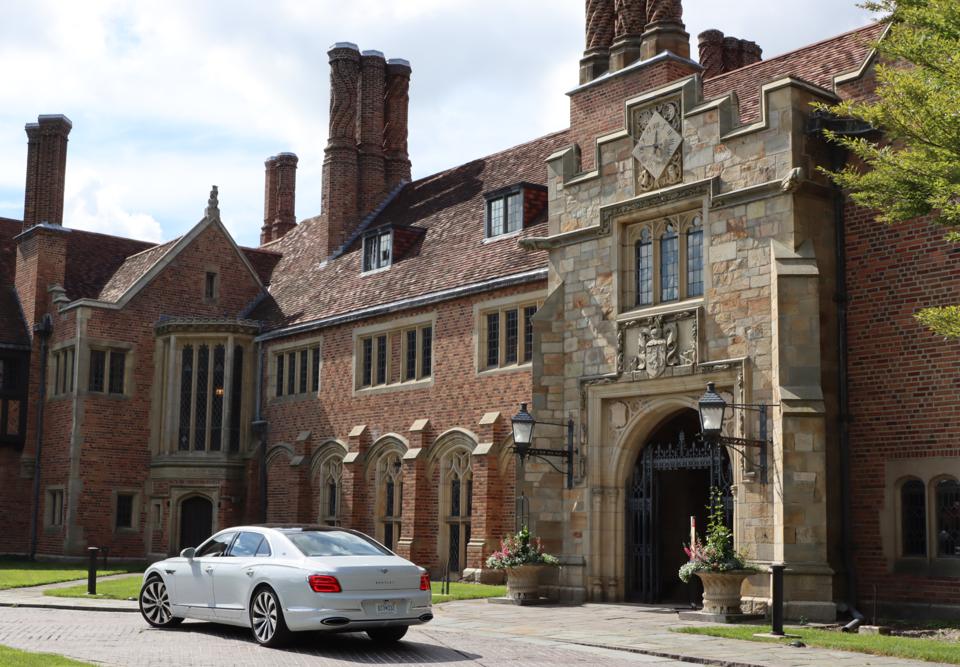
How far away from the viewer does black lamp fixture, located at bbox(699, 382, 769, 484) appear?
1560 centimetres

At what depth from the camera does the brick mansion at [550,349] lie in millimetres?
16156

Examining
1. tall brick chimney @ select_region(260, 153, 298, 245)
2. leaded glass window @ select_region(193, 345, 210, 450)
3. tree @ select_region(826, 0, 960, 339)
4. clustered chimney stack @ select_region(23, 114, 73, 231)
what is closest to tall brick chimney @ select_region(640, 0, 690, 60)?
tree @ select_region(826, 0, 960, 339)

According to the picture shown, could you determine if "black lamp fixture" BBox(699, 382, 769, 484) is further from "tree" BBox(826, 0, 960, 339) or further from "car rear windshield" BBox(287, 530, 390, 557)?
"car rear windshield" BBox(287, 530, 390, 557)

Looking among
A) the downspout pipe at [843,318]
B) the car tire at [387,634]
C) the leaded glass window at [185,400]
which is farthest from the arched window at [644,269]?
the leaded glass window at [185,400]

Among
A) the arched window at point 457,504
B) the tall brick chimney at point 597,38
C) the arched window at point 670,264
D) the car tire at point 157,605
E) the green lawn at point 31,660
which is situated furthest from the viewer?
the arched window at point 457,504

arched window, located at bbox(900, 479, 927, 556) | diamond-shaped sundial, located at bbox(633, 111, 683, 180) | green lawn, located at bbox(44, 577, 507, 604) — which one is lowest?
green lawn, located at bbox(44, 577, 507, 604)

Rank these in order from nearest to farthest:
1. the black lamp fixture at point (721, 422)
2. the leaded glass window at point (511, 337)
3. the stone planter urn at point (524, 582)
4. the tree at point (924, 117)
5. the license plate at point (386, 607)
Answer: the license plate at point (386, 607)
the tree at point (924, 117)
the black lamp fixture at point (721, 422)
the stone planter urn at point (524, 582)
the leaded glass window at point (511, 337)

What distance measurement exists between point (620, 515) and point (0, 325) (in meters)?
21.2

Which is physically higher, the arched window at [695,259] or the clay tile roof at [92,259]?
the clay tile roof at [92,259]

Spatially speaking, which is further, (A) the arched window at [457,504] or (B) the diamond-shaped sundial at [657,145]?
(A) the arched window at [457,504]

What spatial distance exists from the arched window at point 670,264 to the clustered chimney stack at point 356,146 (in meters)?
15.0

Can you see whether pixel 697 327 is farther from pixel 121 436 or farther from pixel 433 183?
pixel 121 436

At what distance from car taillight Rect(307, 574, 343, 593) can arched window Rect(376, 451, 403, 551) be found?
14.7m

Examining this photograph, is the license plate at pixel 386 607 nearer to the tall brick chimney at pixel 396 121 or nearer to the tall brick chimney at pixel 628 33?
the tall brick chimney at pixel 628 33
